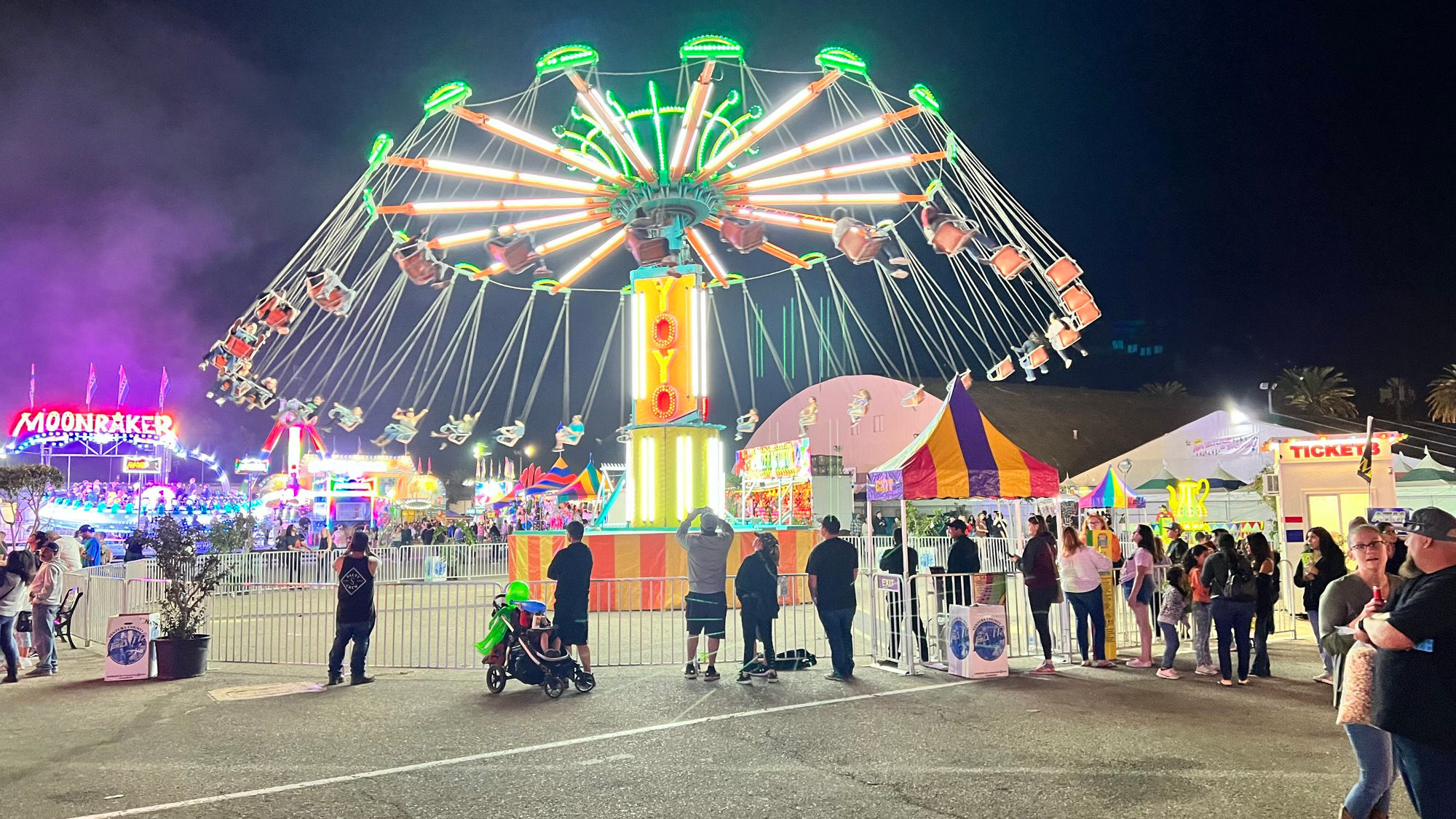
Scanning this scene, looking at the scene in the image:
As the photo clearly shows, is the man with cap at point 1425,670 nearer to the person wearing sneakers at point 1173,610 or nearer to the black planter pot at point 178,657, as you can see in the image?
the person wearing sneakers at point 1173,610

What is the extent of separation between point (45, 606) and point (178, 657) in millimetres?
2353

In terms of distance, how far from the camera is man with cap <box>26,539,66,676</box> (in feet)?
35.2

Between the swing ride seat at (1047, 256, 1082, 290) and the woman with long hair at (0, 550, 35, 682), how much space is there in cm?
1348

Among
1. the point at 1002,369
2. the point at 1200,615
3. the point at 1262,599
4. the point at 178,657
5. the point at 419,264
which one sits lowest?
the point at 178,657

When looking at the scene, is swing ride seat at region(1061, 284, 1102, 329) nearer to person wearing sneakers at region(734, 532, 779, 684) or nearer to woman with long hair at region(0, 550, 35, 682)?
person wearing sneakers at region(734, 532, 779, 684)

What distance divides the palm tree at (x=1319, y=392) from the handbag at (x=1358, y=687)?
202ft

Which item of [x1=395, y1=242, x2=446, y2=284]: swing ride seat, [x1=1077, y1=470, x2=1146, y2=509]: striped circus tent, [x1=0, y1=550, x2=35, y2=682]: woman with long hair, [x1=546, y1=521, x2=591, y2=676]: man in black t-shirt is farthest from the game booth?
[x1=1077, y1=470, x2=1146, y2=509]: striped circus tent

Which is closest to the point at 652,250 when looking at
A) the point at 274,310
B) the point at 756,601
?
the point at 274,310

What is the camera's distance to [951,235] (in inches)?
523

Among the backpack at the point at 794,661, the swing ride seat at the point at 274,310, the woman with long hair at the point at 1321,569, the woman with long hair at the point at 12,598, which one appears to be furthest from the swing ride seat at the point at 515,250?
the woman with long hair at the point at 1321,569

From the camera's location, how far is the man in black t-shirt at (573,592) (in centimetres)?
924

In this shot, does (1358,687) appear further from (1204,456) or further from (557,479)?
(557,479)

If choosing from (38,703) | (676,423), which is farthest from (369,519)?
(38,703)

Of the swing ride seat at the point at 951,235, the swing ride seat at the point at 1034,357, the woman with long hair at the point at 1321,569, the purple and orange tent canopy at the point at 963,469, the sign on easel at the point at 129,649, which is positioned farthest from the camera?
the swing ride seat at the point at 1034,357
